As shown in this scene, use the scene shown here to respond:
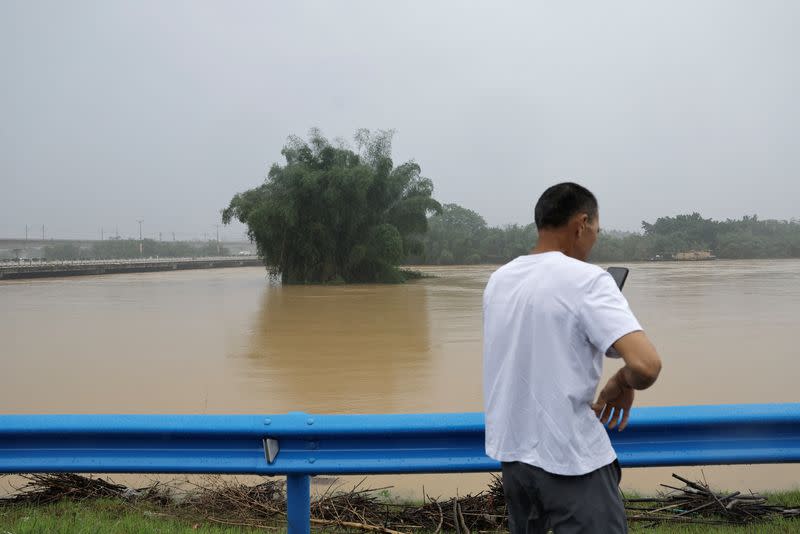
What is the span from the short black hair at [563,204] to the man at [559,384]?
10cm

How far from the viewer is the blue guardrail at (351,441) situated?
7.49 feet

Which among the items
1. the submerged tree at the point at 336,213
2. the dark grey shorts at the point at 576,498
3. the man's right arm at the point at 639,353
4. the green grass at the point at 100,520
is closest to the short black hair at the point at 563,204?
the man's right arm at the point at 639,353

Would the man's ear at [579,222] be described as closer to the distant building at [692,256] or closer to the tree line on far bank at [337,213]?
the tree line on far bank at [337,213]

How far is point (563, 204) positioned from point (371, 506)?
5.98 feet

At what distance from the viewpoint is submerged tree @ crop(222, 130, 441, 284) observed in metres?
31.4

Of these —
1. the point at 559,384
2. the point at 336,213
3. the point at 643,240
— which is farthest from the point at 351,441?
the point at 643,240

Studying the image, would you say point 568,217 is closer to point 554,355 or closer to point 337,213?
point 554,355

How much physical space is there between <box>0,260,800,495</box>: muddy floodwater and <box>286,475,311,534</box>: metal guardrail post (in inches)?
60.0

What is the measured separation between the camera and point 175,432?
2332mm

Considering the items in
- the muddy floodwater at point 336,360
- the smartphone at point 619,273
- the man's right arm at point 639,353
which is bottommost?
the muddy floodwater at point 336,360

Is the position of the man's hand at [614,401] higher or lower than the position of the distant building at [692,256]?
higher

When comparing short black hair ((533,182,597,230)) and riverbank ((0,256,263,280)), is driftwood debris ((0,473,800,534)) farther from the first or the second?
riverbank ((0,256,263,280))

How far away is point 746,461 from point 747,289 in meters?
24.1

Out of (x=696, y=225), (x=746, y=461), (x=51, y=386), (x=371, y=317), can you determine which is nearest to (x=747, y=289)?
(x=371, y=317)
